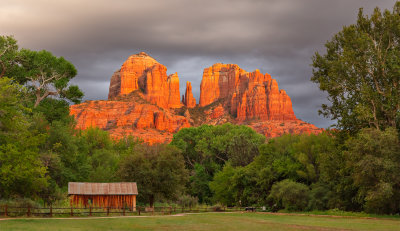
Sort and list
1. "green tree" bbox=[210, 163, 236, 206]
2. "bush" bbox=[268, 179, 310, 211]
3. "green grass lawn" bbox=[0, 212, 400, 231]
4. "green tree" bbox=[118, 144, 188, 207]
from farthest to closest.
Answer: "green tree" bbox=[210, 163, 236, 206], "green tree" bbox=[118, 144, 188, 207], "bush" bbox=[268, 179, 310, 211], "green grass lawn" bbox=[0, 212, 400, 231]

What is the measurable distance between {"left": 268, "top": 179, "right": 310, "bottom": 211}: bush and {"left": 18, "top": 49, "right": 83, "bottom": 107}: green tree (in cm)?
2630

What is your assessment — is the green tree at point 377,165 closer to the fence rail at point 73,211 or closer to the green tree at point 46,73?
the fence rail at point 73,211

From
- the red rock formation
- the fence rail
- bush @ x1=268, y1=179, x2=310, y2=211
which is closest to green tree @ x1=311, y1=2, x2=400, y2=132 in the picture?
bush @ x1=268, y1=179, x2=310, y2=211

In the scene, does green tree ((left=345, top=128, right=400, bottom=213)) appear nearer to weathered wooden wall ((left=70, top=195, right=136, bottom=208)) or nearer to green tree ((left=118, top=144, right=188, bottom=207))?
weathered wooden wall ((left=70, top=195, right=136, bottom=208))

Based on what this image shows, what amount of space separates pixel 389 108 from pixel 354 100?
3188 mm

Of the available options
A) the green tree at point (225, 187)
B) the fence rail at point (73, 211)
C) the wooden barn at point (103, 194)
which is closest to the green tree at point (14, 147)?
the fence rail at point (73, 211)

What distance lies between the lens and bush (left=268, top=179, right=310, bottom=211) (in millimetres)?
45094

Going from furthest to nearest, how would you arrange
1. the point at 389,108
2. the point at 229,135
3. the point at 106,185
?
the point at 229,135 < the point at 106,185 < the point at 389,108

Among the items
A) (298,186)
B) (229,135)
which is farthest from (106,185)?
(229,135)

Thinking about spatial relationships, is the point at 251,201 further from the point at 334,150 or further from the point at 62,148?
the point at 62,148

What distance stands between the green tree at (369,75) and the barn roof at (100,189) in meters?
21.6

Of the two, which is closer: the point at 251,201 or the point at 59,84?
the point at 59,84

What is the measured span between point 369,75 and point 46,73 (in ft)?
112

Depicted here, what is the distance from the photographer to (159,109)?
188 metres
